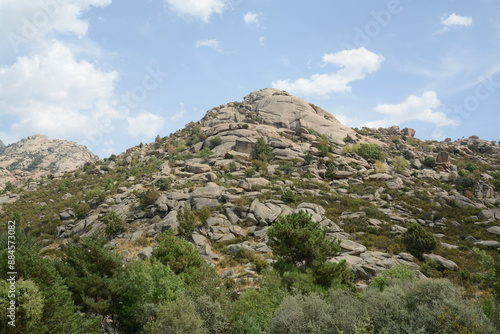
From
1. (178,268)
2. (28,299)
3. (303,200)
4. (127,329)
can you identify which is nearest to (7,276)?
(28,299)

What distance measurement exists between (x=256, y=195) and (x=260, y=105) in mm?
53295

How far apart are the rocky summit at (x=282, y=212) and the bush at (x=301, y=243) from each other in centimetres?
12

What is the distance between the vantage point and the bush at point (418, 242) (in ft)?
87.6

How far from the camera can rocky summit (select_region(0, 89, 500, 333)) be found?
20.0m

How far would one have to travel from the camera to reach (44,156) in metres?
134

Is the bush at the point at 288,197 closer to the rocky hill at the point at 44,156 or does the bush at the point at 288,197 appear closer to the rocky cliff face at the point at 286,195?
the rocky cliff face at the point at 286,195

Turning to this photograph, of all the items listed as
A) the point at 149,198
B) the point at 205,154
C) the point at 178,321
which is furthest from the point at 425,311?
the point at 205,154

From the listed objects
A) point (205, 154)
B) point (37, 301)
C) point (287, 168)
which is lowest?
point (37, 301)

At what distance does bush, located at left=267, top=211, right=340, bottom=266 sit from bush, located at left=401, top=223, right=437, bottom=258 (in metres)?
11.1

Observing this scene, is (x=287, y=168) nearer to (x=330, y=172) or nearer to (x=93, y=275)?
(x=330, y=172)

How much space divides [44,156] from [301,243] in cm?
15651

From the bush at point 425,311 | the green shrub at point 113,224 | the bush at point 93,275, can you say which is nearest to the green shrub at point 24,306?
the bush at point 93,275

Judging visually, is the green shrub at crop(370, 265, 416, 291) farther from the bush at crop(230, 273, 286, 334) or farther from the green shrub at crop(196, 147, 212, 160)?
the green shrub at crop(196, 147, 212, 160)

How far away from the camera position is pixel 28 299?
31.1 ft
